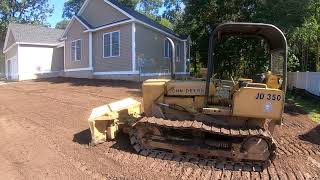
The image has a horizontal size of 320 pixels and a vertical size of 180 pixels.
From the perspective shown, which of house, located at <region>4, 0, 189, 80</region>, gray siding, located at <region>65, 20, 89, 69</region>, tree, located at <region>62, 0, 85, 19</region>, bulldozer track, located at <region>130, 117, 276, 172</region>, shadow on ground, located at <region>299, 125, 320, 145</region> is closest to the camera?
bulldozer track, located at <region>130, 117, 276, 172</region>

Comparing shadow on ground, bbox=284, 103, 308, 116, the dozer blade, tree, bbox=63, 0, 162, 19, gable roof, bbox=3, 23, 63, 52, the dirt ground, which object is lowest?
the dirt ground

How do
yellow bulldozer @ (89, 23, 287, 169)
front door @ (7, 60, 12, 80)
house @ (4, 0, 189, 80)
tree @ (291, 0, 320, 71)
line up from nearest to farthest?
yellow bulldozer @ (89, 23, 287, 169), tree @ (291, 0, 320, 71), house @ (4, 0, 189, 80), front door @ (7, 60, 12, 80)

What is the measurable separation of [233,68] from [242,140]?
690 inches

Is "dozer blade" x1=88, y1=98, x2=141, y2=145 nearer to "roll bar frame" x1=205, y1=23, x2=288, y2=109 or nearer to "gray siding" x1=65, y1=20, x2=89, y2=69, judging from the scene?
"roll bar frame" x1=205, y1=23, x2=288, y2=109

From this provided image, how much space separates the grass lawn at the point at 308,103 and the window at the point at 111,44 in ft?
35.1

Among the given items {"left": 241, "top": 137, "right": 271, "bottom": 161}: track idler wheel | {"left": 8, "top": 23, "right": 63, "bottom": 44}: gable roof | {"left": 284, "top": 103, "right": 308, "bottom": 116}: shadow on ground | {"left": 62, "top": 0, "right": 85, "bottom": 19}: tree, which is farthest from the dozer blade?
{"left": 62, "top": 0, "right": 85, "bottom": 19}: tree

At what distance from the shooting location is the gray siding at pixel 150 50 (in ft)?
77.6

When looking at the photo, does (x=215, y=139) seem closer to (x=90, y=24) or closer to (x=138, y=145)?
(x=138, y=145)

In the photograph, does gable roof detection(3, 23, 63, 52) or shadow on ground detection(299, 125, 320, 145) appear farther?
gable roof detection(3, 23, 63, 52)

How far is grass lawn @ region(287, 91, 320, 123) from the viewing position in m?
14.3

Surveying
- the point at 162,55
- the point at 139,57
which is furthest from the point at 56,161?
the point at 162,55

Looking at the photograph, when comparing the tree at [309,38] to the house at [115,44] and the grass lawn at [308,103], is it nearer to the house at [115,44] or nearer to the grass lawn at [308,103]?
the grass lawn at [308,103]

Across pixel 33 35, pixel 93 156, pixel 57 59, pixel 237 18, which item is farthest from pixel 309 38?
pixel 33 35

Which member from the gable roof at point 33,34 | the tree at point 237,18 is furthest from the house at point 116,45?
the gable roof at point 33,34
